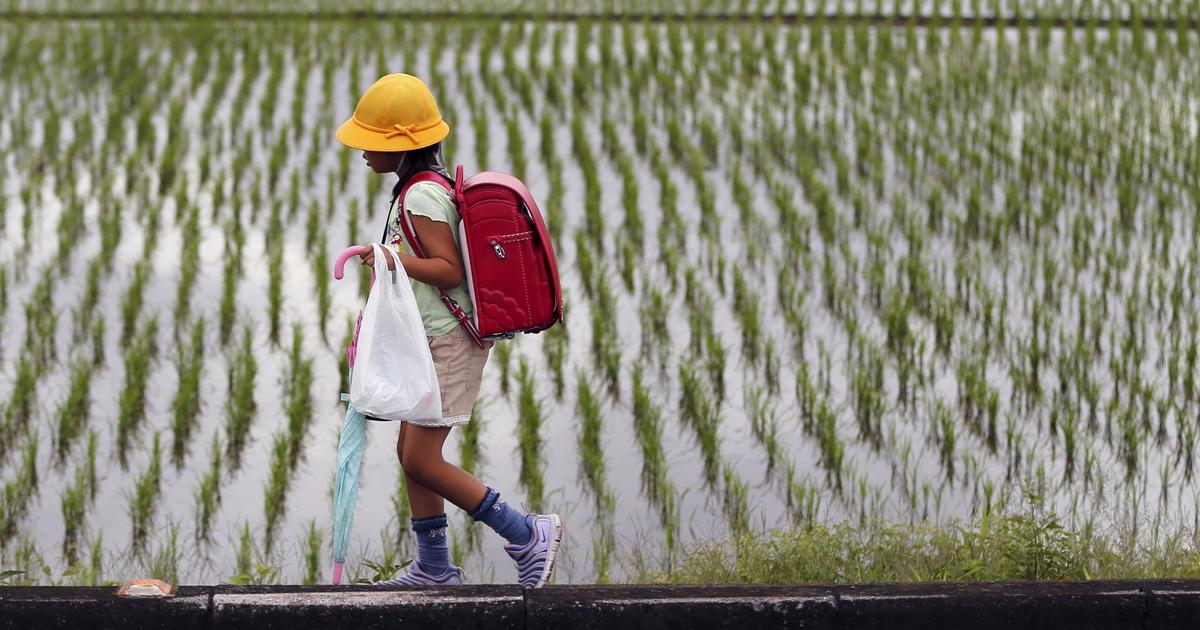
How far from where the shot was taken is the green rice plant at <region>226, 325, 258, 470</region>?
418cm

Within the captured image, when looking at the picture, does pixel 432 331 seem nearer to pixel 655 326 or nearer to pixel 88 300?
pixel 655 326

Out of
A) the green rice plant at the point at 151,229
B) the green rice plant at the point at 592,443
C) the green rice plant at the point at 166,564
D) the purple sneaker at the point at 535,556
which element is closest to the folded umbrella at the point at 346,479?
the purple sneaker at the point at 535,556

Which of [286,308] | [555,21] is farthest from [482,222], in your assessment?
[555,21]

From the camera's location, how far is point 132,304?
16.5 ft

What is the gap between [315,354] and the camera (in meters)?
4.82

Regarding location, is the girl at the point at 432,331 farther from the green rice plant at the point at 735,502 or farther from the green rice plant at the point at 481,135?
the green rice plant at the point at 481,135

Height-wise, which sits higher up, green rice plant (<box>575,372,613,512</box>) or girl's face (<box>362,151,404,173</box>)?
girl's face (<box>362,151,404,173</box>)

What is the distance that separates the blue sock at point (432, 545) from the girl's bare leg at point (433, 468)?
0.06 metres

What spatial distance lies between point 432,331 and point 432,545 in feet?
1.35

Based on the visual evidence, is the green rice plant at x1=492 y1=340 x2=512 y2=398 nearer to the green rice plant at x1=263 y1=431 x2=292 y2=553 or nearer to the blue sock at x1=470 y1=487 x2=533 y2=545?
the green rice plant at x1=263 y1=431 x2=292 y2=553

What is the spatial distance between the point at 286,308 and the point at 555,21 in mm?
4416

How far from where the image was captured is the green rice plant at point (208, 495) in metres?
3.71

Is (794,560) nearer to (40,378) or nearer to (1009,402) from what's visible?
(1009,402)

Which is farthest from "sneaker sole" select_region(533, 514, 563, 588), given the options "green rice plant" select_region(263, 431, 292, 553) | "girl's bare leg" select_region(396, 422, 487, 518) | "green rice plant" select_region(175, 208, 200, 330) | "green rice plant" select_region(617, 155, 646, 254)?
"green rice plant" select_region(617, 155, 646, 254)
